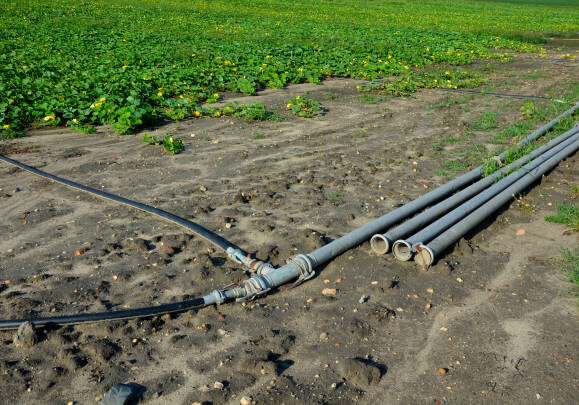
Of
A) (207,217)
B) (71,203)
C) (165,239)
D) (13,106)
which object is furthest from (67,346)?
(13,106)

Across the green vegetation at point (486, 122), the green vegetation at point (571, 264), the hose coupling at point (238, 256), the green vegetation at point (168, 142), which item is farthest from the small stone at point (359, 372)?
the green vegetation at point (486, 122)

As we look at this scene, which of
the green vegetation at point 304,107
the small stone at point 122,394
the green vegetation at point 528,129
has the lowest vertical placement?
the green vegetation at point 528,129

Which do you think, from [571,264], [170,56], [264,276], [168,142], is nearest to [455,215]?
[571,264]

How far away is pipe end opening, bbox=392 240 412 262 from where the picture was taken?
3.90 m

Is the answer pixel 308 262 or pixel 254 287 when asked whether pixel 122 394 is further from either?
pixel 308 262

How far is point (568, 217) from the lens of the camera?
4.74 metres

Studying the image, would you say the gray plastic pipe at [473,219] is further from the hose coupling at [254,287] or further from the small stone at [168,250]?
the small stone at [168,250]

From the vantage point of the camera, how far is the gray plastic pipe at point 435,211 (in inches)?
159

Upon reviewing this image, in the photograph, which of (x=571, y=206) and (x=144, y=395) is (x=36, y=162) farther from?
(x=571, y=206)

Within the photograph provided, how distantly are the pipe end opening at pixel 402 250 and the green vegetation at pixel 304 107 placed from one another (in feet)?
15.0

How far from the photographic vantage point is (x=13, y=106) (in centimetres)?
732

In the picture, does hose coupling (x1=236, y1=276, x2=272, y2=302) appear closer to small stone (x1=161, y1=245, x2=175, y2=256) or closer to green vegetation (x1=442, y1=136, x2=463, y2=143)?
small stone (x1=161, y1=245, x2=175, y2=256)

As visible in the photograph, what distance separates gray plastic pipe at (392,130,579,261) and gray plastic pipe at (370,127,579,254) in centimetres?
8

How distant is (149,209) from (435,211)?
2798 mm
